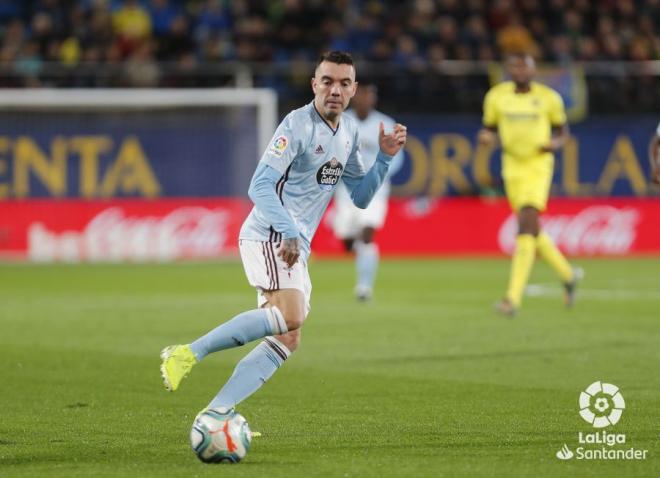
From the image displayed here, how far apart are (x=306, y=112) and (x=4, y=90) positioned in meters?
15.6

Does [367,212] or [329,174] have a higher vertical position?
[329,174]

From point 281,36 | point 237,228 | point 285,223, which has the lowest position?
point 237,228

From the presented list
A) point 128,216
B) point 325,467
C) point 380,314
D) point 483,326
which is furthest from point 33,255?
point 325,467

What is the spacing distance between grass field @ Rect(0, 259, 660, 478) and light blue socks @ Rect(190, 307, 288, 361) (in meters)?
0.51

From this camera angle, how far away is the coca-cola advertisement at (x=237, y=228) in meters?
21.7

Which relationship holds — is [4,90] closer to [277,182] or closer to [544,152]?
[544,152]

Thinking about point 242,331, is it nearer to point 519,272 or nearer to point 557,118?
point 519,272

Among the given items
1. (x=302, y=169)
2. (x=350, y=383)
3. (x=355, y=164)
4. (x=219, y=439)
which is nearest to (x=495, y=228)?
(x=350, y=383)

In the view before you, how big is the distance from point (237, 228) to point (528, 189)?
31.6 ft

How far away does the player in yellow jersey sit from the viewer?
13.1 meters

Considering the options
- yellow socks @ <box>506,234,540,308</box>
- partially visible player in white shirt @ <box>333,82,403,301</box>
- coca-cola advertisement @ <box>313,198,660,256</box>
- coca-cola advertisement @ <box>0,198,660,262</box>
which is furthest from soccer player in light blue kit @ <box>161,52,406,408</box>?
coca-cola advertisement @ <box>313,198,660,256</box>

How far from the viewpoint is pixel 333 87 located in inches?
258

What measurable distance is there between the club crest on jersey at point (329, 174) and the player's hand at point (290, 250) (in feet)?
1.70

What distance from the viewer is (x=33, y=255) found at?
21656 mm
